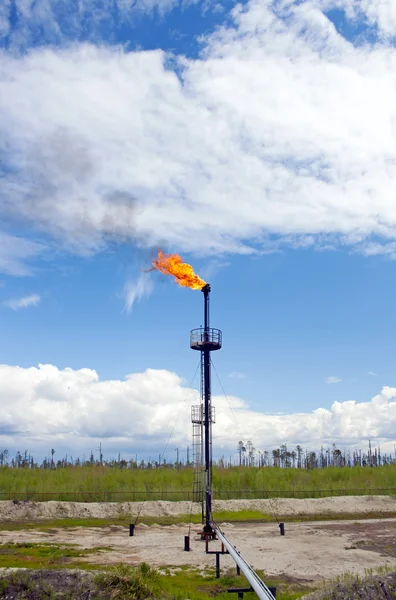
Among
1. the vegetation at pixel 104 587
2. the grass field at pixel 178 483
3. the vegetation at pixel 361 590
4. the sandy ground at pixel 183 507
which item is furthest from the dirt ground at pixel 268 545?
the grass field at pixel 178 483

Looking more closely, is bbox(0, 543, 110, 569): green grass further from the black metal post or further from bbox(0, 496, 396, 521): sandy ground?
bbox(0, 496, 396, 521): sandy ground

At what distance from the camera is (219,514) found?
5025cm

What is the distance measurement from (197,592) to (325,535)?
66.7ft

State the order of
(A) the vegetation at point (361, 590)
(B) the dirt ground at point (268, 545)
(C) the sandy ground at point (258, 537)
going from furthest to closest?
(C) the sandy ground at point (258, 537) < (B) the dirt ground at point (268, 545) < (A) the vegetation at point (361, 590)

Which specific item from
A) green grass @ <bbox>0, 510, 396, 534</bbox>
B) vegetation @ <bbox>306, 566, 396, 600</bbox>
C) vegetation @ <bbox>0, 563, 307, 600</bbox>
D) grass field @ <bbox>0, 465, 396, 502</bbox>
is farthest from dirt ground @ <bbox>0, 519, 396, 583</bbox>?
grass field @ <bbox>0, 465, 396, 502</bbox>

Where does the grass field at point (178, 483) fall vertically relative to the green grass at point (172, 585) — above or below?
above

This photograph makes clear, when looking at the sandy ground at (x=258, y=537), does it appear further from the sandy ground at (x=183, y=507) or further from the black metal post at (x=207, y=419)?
the black metal post at (x=207, y=419)

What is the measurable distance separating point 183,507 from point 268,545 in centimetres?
2106

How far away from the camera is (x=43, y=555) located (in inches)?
1069

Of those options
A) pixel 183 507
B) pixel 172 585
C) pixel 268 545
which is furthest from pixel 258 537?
pixel 172 585

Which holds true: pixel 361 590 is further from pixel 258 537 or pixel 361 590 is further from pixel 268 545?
pixel 258 537

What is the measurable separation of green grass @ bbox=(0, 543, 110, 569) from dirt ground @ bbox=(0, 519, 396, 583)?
100 cm

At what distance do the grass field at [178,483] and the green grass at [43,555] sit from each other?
23.0 m

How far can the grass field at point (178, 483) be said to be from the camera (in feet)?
177
